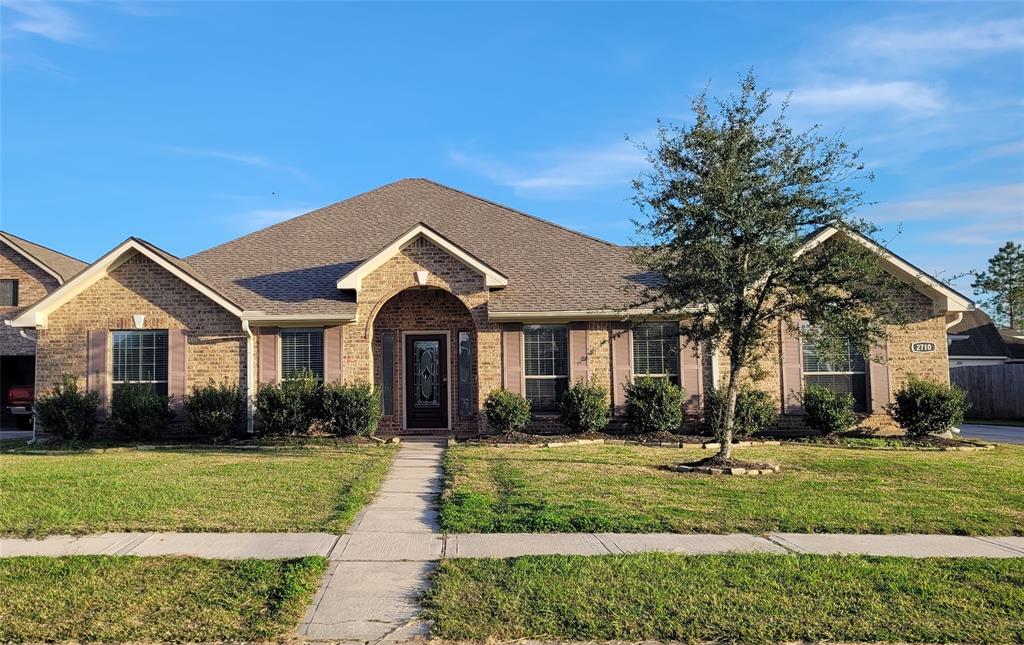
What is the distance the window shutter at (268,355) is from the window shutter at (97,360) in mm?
3135

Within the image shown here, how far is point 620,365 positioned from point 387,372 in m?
5.31

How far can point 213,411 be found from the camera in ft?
50.2

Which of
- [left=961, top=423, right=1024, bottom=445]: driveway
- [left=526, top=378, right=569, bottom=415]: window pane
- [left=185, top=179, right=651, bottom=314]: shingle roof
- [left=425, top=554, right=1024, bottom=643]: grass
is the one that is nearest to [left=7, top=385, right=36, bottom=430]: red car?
[left=185, top=179, right=651, bottom=314]: shingle roof

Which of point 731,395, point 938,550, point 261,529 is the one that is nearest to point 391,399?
point 731,395

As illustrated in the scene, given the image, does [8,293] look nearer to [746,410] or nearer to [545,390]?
[545,390]

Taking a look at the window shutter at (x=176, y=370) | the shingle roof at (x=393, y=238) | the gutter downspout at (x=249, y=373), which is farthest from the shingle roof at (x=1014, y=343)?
the window shutter at (x=176, y=370)

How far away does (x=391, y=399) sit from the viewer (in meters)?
17.5

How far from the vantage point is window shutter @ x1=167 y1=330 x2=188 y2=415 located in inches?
628

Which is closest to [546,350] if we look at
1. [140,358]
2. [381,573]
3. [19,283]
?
[140,358]

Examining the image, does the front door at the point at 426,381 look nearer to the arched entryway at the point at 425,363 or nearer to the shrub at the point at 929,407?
the arched entryway at the point at 425,363

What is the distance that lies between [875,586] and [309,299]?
13.3m

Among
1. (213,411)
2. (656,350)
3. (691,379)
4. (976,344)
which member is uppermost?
(976,344)

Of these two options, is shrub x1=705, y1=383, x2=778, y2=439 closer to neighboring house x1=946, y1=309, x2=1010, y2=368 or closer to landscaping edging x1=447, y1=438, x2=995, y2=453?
landscaping edging x1=447, y1=438, x2=995, y2=453

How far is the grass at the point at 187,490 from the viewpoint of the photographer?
7582 mm
